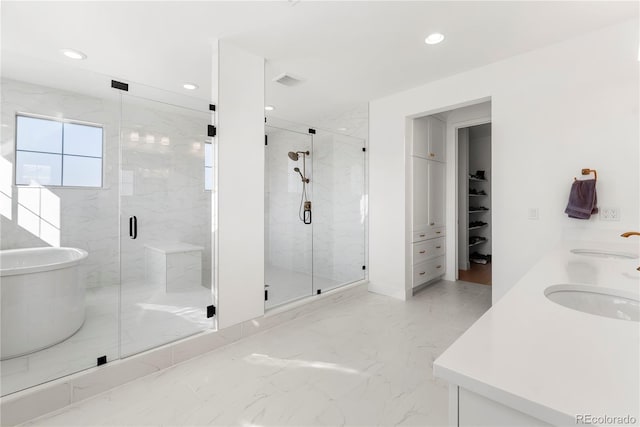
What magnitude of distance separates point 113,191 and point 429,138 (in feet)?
A: 11.8

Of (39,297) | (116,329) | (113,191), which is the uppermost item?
(113,191)

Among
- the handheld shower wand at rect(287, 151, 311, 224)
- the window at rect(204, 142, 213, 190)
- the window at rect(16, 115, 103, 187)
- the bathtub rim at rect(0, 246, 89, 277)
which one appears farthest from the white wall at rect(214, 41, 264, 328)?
the bathtub rim at rect(0, 246, 89, 277)

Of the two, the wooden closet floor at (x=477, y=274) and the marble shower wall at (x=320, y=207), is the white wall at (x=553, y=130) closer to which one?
the marble shower wall at (x=320, y=207)

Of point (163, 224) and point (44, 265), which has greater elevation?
point (163, 224)

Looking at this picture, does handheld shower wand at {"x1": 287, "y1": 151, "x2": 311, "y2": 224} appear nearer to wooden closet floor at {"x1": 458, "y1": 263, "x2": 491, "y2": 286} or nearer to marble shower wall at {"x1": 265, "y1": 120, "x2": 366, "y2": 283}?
marble shower wall at {"x1": 265, "y1": 120, "x2": 366, "y2": 283}

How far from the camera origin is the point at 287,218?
3.35 meters

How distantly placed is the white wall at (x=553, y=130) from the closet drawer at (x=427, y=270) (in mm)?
975

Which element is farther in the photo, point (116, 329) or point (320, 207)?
point (320, 207)

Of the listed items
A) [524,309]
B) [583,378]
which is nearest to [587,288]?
[524,309]

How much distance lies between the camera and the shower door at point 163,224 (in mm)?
2111

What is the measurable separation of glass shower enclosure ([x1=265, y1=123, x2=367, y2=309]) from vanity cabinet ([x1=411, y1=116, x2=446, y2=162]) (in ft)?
2.37

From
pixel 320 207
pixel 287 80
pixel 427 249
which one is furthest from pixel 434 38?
pixel 427 249

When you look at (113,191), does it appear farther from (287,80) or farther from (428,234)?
(428,234)

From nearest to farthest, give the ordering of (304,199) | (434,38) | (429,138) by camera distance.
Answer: (434,38) → (304,199) → (429,138)
